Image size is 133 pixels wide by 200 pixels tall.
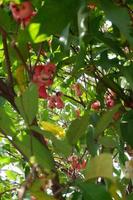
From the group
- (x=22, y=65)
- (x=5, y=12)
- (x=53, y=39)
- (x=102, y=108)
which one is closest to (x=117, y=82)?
(x=102, y=108)

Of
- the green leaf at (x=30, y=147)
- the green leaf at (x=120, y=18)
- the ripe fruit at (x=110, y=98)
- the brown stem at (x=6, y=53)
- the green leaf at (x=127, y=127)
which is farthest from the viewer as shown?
the ripe fruit at (x=110, y=98)

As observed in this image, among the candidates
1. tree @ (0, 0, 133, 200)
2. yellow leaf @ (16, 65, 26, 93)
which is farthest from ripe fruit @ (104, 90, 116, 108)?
yellow leaf @ (16, 65, 26, 93)

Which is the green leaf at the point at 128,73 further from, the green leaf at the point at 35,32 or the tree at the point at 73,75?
the green leaf at the point at 35,32

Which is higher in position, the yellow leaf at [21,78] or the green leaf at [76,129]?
the yellow leaf at [21,78]

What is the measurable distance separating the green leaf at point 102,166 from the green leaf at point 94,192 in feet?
0.09

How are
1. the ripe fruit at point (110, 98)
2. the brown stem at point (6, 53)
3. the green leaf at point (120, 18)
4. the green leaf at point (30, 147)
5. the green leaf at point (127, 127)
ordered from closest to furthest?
the green leaf at point (120, 18) → the green leaf at point (30, 147) → the brown stem at point (6, 53) → the green leaf at point (127, 127) → the ripe fruit at point (110, 98)

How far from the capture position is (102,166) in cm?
85

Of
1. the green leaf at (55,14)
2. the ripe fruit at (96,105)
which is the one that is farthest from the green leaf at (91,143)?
the ripe fruit at (96,105)

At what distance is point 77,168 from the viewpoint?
5.12 ft

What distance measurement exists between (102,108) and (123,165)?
0.22 metres

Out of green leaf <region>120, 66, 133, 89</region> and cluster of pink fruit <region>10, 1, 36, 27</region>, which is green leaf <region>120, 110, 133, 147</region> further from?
cluster of pink fruit <region>10, 1, 36, 27</region>

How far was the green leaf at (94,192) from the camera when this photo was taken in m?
0.83

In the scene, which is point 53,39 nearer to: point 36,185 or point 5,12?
point 5,12

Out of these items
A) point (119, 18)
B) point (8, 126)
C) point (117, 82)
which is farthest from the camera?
point (117, 82)
